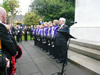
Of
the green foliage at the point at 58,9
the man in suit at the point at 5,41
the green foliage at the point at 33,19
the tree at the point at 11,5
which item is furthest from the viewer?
the green foliage at the point at 33,19

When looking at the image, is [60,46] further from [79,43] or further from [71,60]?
[79,43]

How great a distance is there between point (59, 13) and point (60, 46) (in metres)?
13.3

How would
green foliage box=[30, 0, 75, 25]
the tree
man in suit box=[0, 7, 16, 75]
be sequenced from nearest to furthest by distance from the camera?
1. man in suit box=[0, 7, 16, 75]
2. green foliage box=[30, 0, 75, 25]
3. the tree

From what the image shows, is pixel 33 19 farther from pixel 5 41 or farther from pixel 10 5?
pixel 5 41

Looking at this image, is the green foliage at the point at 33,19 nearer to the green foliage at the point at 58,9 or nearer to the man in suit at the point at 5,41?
the green foliage at the point at 58,9

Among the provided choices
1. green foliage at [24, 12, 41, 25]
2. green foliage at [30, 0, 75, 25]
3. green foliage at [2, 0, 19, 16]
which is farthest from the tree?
green foliage at [30, 0, 75, 25]

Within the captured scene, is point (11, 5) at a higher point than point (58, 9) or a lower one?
higher

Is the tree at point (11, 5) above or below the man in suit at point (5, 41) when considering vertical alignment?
above

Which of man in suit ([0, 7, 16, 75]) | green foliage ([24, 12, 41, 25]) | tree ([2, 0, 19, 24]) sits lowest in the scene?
man in suit ([0, 7, 16, 75])

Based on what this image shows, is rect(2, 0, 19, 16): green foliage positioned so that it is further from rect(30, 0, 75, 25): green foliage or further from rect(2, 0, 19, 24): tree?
rect(30, 0, 75, 25): green foliage

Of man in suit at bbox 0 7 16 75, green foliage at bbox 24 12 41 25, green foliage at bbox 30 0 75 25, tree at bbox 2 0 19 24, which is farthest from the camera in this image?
green foliage at bbox 24 12 41 25

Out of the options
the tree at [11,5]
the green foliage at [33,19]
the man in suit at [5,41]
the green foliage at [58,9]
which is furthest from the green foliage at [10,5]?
the man in suit at [5,41]

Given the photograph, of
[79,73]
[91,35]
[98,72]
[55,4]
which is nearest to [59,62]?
[79,73]

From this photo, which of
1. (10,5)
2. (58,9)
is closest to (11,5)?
(10,5)
